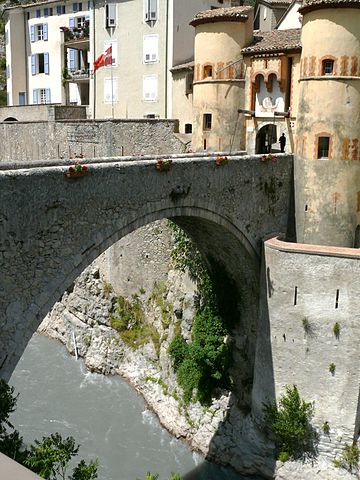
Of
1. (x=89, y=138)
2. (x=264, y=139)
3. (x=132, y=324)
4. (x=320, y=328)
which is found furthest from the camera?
(x=89, y=138)

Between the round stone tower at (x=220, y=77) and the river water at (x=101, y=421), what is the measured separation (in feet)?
38.9

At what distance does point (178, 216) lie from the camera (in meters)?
17.0

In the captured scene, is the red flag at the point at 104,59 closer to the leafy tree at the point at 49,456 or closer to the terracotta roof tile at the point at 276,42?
the terracotta roof tile at the point at 276,42

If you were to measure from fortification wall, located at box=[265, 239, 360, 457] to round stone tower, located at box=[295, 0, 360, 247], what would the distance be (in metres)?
2.42

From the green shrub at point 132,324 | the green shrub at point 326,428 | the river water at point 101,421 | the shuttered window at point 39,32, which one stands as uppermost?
the shuttered window at point 39,32

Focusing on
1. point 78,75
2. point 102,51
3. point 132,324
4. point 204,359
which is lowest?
point 132,324

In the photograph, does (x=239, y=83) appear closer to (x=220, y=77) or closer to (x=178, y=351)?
(x=220, y=77)

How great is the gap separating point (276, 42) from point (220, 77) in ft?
8.76

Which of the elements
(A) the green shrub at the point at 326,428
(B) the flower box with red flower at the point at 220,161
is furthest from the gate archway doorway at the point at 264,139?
(A) the green shrub at the point at 326,428

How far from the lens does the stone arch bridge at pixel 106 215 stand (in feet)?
39.1

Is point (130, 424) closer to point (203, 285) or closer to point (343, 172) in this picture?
point (203, 285)

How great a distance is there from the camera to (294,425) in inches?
752

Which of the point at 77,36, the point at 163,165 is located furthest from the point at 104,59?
the point at 163,165

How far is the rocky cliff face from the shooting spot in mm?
20562
